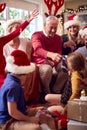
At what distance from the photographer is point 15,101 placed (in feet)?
6.75

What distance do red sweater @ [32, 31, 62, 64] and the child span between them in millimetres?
1002

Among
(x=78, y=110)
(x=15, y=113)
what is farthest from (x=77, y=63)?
(x=15, y=113)

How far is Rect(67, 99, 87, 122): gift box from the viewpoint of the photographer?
81.2 inches

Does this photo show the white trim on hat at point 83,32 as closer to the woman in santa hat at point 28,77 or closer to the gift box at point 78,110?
the woman in santa hat at point 28,77

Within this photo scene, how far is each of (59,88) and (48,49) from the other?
471 mm

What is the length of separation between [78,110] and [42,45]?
53.4 inches

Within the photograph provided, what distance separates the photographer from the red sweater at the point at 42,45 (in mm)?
3252

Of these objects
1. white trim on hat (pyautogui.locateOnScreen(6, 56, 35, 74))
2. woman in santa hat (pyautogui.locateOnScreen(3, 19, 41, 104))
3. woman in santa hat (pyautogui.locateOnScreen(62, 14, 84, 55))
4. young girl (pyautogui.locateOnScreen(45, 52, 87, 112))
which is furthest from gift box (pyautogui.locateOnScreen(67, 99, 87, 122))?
woman in santa hat (pyautogui.locateOnScreen(62, 14, 84, 55))

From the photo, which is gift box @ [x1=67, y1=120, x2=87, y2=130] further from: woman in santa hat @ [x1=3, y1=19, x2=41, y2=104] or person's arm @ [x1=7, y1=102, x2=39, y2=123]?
woman in santa hat @ [x1=3, y1=19, x2=41, y2=104]

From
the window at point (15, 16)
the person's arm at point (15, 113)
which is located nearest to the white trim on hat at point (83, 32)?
the window at point (15, 16)

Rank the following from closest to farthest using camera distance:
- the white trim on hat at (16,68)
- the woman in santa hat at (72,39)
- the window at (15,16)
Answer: the white trim on hat at (16,68)
the woman in santa hat at (72,39)
the window at (15,16)

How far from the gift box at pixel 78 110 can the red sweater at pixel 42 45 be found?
114 cm

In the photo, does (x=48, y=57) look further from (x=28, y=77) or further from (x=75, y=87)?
(x=75, y=87)

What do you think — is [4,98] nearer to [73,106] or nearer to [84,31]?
[73,106]
